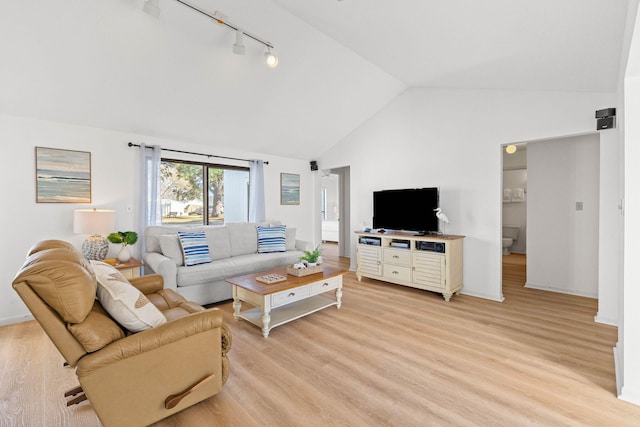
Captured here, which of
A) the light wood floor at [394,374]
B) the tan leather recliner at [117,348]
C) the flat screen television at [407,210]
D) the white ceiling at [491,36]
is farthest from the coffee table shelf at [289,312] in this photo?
the white ceiling at [491,36]

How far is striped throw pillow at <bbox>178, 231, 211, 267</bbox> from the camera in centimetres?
363

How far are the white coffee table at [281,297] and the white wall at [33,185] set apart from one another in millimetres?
1969

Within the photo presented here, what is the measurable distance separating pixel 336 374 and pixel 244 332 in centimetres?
112

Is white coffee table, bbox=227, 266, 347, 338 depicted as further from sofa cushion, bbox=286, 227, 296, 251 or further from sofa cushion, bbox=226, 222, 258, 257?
sofa cushion, bbox=286, 227, 296, 251

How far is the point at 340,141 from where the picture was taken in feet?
18.5

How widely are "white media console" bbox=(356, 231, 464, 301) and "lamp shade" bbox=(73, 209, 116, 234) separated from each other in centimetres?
341

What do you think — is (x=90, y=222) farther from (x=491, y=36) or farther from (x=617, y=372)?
(x=617, y=372)

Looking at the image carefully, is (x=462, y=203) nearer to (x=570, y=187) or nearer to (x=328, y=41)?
(x=570, y=187)

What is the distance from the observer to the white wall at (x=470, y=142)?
3.45 meters

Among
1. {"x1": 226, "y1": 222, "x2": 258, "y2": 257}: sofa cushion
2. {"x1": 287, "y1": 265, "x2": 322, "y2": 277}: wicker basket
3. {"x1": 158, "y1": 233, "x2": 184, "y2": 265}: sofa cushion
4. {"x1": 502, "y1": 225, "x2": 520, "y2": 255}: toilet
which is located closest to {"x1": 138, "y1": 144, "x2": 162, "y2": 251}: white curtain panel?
{"x1": 158, "y1": 233, "x2": 184, "y2": 265}: sofa cushion

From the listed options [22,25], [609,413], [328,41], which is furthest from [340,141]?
[609,413]

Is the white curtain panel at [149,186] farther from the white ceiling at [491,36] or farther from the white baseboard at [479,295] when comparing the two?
the white baseboard at [479,295]

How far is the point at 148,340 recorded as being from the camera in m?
1.60

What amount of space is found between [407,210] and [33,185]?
4.67m
